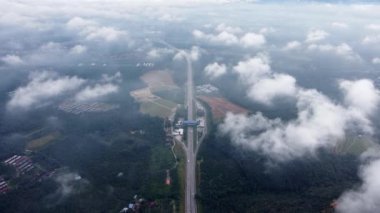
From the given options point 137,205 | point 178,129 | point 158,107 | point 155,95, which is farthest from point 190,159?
point 155,95

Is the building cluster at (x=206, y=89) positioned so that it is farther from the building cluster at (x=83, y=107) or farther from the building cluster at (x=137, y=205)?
the building cluster at (x=137, y=205)

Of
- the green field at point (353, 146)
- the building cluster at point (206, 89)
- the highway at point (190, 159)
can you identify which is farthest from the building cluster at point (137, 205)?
the building cluster at point (206, 89)

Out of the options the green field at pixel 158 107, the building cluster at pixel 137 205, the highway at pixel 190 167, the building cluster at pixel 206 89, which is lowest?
the building cluster at pixel 137 205

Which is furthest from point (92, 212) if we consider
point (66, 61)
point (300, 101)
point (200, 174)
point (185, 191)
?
point (66, 61)

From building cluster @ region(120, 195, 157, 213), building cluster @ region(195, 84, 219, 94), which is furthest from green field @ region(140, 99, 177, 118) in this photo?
building cluster @ region(120, 195, 157, 213)

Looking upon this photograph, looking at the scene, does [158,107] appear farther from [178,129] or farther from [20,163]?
[20,163]

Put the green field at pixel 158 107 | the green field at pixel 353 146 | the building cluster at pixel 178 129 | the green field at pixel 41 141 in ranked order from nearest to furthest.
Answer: the green field at pixel 353 146, the green field at pixel 41 141, the building cluster at pixel 178 129, the green field at pixel 158 107

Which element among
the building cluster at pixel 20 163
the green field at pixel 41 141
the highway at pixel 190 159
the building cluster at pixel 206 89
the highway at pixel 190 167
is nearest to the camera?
the highway at pixel 190 167

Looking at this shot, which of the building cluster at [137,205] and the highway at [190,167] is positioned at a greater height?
the highway at [190,167]
